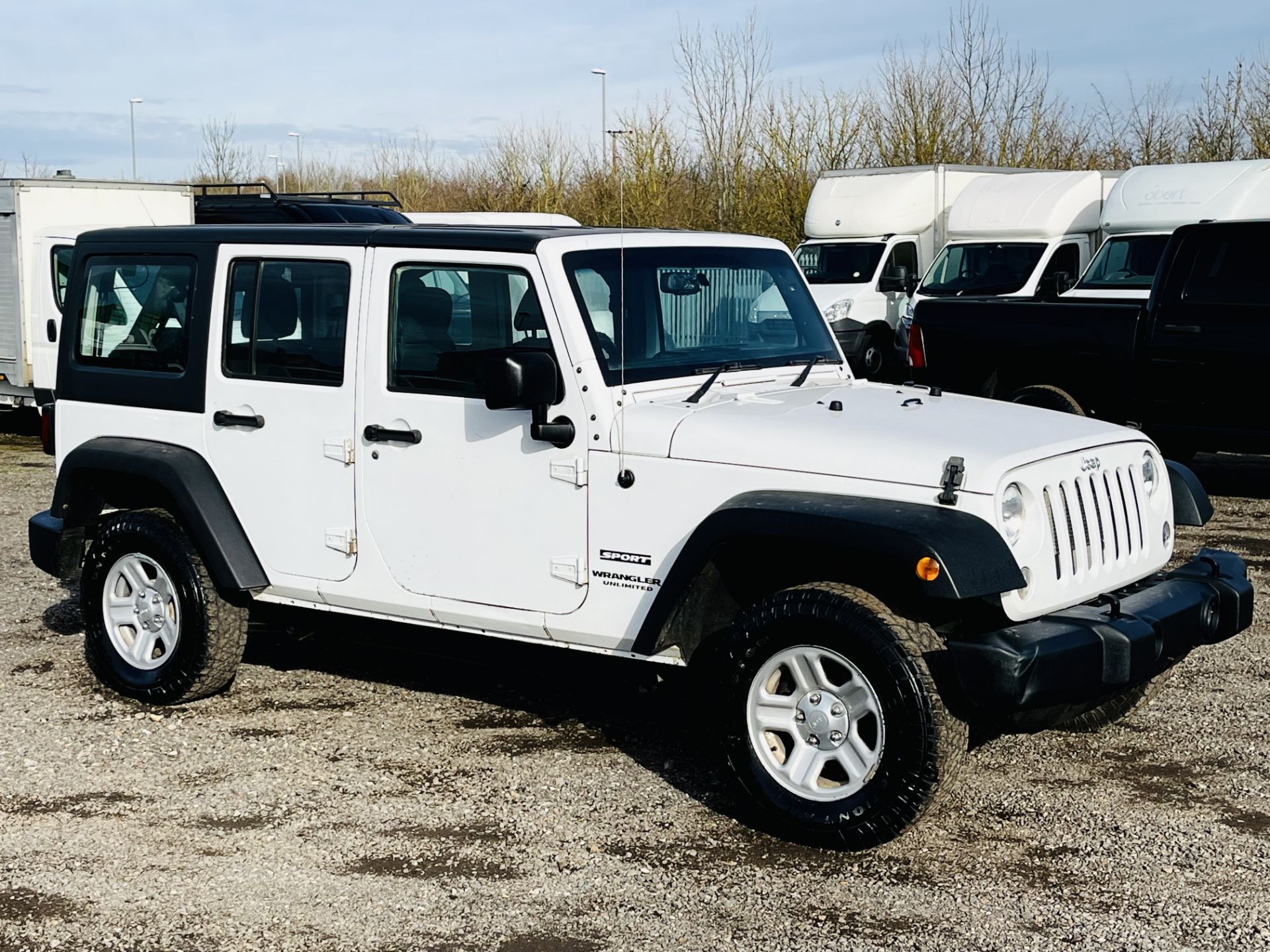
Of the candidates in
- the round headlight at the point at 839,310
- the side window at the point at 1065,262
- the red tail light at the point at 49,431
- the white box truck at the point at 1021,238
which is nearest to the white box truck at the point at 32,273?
the round headlight at the point at 839,310

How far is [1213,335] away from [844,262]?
10.6 m

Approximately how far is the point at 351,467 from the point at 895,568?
2.17 metres

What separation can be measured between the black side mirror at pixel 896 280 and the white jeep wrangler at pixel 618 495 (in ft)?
45.7

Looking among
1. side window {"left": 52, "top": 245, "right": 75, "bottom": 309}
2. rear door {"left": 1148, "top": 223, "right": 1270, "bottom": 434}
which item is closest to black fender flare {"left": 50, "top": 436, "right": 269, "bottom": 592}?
rear door {"left": 1148, "top": 223, "right": 1270, "bottom": 434}

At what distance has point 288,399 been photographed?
585cm

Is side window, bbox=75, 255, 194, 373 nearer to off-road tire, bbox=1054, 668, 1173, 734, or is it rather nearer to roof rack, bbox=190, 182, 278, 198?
off-road tire, bbox=1054, 668, 1173, 734

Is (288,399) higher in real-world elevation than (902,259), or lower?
lower

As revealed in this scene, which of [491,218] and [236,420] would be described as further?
[491,218]

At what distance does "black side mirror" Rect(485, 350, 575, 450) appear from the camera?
4.98 m

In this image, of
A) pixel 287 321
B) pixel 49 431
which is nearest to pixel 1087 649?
pixel 287 321

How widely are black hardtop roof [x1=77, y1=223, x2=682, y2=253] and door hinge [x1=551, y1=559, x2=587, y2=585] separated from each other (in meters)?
1.08

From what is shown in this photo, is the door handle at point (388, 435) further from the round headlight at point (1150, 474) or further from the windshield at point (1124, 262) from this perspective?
the windshield at point (1124, 262)

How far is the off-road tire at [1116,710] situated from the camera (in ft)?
18.6

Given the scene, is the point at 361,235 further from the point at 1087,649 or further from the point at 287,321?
the point at 1087,649
